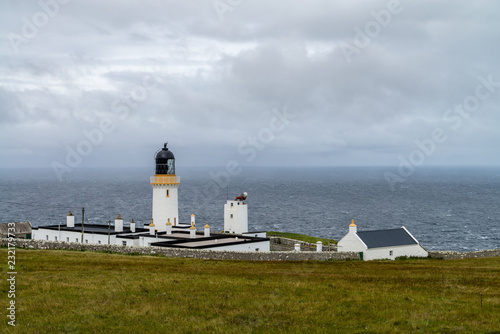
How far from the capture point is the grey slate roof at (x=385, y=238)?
43.0 m

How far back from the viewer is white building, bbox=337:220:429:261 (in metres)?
42.2

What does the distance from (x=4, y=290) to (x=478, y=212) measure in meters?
113

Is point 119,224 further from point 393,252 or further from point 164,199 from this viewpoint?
point 393,252

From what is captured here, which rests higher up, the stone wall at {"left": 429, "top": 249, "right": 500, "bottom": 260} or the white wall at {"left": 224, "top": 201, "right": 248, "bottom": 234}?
the white wall at {"left": 224, "top": 201, "right": 248, "bottom": 234}

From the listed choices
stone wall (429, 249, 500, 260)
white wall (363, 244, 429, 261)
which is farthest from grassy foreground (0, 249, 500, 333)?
stone wall (429, 249, 500, 260)

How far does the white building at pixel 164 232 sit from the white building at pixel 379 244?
785cm

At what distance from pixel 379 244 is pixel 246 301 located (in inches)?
1020

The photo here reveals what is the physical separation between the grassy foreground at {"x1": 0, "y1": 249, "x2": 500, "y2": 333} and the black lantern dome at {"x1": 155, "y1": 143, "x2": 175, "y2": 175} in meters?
24.3

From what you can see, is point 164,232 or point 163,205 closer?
point 164,232

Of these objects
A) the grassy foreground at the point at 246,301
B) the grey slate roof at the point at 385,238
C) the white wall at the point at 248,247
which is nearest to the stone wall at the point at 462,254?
the grey slate roof at the point at 385,238

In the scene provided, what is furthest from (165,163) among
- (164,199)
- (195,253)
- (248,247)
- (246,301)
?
(246,301)

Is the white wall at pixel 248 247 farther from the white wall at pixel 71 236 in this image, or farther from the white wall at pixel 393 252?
the white wall at pixel 71 236

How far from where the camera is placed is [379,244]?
4316cm

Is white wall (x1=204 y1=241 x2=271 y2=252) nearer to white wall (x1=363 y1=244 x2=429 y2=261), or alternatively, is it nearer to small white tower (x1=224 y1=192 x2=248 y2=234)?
small white tower (x1=224 y1=192 x2=248 y2=234)
